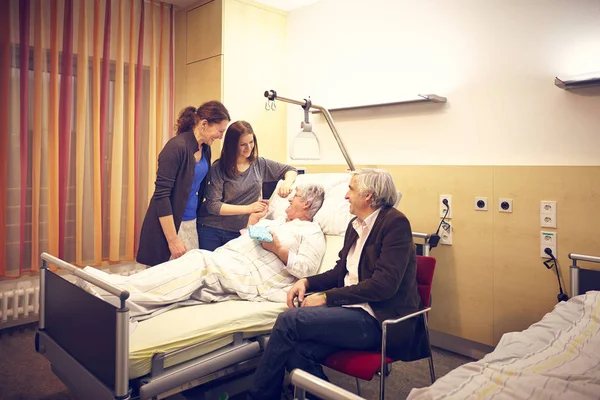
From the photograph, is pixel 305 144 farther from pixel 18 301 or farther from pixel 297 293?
pixel 18 301

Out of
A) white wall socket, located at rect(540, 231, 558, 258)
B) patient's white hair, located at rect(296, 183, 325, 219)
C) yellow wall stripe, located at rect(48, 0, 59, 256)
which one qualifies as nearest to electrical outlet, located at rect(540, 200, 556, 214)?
white wall socket, located at rect(540, 231, 558, 258)

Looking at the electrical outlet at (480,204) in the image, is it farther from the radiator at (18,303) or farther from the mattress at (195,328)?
the radiator at (18,303)

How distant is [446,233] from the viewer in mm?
2852

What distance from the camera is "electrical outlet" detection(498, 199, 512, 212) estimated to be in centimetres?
258

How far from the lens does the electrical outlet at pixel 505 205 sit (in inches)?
102

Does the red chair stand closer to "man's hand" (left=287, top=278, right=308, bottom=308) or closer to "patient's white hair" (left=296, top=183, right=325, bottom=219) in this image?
"man's hand" (left=287, top=278, right=308, bottom=308)

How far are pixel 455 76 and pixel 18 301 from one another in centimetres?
317

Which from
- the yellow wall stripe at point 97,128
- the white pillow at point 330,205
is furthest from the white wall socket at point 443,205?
the yellow wall stripe at point 97,128

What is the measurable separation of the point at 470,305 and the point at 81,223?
2.66 m

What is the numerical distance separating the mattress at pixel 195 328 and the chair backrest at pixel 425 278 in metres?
0.60

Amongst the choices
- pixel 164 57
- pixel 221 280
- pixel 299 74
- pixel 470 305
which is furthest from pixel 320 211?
pixel 164 57

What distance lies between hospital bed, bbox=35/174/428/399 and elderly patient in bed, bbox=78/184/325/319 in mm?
76

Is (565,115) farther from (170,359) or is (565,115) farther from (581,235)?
(170,359)

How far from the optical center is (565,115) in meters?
2.39
